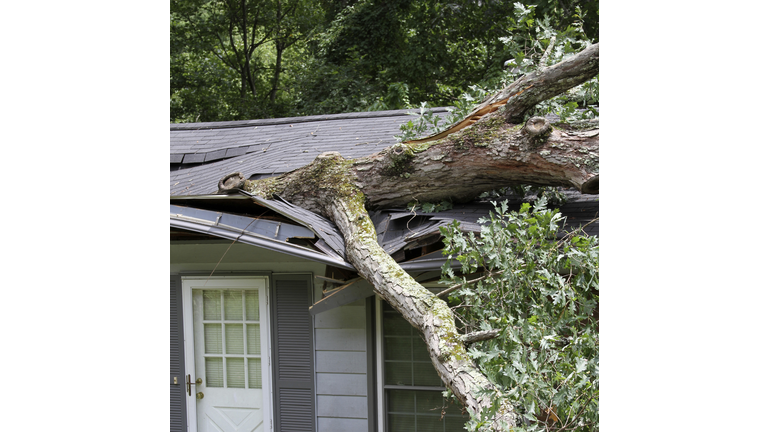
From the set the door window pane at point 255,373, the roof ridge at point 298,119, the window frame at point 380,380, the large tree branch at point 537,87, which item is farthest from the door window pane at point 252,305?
the roof ridge at point 298,119

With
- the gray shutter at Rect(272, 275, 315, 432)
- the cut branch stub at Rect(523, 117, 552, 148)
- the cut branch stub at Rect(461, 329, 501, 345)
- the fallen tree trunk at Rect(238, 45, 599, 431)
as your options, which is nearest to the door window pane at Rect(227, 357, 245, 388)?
the gray shutter at Rect(272, 275, 315, 432)

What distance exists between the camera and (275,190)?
4.48 meters

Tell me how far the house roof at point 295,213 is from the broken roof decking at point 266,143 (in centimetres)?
1

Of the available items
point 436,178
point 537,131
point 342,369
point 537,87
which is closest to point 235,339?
point 342,369

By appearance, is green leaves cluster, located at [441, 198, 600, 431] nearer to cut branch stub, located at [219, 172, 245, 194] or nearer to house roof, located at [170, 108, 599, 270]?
house roof, located at [170, 108, 599, 270]

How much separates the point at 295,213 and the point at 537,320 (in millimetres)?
2022

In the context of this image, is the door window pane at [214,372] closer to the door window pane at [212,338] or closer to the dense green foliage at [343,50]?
the door window pane at [212,338]

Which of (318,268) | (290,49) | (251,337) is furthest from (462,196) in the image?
(290,49)

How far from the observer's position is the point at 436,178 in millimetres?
4094

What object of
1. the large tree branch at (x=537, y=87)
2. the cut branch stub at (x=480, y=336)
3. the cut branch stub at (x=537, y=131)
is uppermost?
the large tree branch at (x=537, y=87)

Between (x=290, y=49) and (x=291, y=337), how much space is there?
15.0 m

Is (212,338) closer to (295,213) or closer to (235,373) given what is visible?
(235,373)

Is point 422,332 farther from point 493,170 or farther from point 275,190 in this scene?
point 275,190

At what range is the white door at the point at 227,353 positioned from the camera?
5086 mm
